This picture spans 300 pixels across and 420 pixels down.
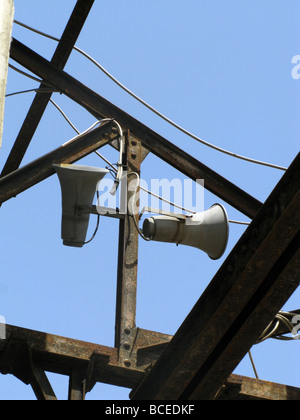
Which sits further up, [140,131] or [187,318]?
[140,131]

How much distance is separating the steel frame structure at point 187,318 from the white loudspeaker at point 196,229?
479 millimetres

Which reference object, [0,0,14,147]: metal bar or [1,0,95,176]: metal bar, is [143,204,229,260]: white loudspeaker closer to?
[1,0,95,176]: metal bar

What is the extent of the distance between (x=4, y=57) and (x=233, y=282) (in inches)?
82.4

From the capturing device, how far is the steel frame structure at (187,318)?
458cm

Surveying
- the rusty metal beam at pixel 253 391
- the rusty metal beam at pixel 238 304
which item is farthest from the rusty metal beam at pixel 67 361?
the rusty metal beam at pixel 253 391

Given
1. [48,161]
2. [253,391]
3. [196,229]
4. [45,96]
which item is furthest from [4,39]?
[45,96]

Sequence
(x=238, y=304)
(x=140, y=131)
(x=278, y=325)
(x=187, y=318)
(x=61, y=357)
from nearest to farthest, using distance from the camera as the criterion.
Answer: (x=238, y=304), (x=187, y=318), (x=61, y=357), (x=278, y=325), (x=140, y=131)

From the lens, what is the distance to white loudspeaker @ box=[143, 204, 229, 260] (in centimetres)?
564

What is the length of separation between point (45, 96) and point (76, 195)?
2.15 meters

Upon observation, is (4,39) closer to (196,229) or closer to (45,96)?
(196,229)

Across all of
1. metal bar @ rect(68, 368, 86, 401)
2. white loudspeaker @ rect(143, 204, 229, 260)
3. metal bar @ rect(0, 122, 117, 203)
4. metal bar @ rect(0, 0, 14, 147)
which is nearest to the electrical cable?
white loudspeaker @ rect(143, 204, 229, 260)

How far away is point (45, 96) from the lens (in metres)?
7.36

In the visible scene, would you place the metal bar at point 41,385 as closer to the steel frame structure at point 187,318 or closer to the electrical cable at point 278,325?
the steel frame structure at point 187,318

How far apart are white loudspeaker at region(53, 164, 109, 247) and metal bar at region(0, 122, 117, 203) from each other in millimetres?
421
